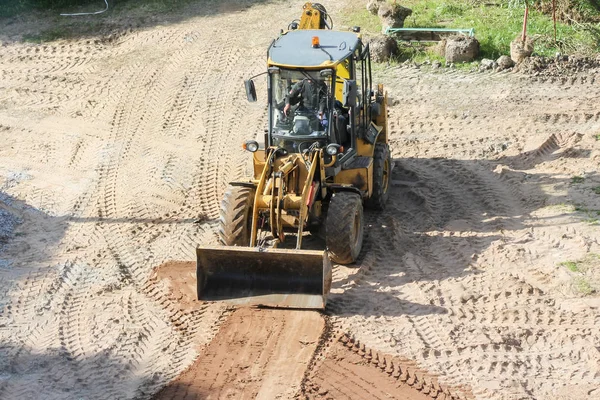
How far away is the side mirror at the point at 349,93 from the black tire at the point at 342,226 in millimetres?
1119

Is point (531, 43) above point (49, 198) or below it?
above

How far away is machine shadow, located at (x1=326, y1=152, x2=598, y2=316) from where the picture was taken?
1054 cm

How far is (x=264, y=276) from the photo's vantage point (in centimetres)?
1012

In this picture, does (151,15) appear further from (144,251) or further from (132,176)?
(144,251)

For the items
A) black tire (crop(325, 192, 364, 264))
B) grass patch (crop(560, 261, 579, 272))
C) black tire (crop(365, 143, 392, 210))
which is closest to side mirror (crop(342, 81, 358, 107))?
black tire (crop(325, 192, 364, 264))

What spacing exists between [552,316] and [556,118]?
656 centimetres

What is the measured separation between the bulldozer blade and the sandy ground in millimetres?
206

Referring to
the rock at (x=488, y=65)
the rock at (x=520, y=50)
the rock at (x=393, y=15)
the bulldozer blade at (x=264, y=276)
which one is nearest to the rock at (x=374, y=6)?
the rock at (x=393, y=15)

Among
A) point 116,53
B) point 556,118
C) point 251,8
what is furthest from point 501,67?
point 116,53

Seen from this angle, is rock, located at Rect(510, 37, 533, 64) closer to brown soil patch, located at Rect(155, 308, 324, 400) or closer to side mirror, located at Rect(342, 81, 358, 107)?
side mirror, located at Rect(342, 81, 358, 107)

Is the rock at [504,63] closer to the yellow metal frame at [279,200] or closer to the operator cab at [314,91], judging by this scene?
the operator cab at [314,91]

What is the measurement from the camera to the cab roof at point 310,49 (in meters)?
10.9

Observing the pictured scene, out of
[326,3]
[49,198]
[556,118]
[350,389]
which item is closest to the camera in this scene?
[350,389]

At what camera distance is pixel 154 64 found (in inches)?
748
